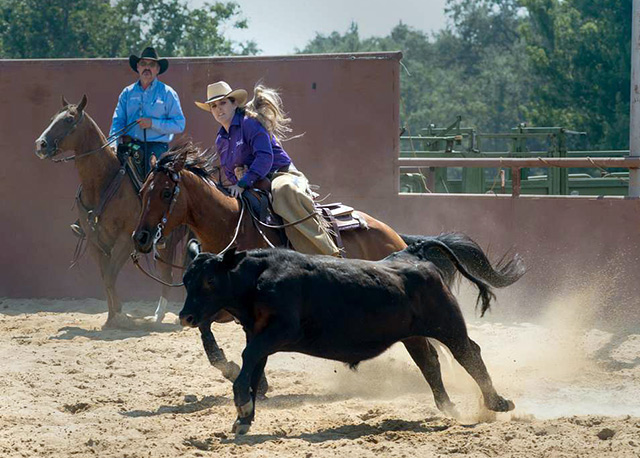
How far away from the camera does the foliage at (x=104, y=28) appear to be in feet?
93.4

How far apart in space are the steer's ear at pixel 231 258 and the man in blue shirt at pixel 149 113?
4.55 metres

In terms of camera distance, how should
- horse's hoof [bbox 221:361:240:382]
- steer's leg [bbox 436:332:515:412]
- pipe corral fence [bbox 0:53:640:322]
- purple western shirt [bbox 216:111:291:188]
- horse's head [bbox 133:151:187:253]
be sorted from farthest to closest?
1. pipe corral fence [bbox 0:53:640:322]
2. purple western shirt [bbox 216:111:291:188]
3. horse's head [bbox 133:151:187:253]
4. horse's hoof [bbox 221:361:240:382]
5. steer's leg [bbox 436:332:515:412]

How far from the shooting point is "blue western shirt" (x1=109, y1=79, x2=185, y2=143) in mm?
10172

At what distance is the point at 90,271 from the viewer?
38.2 feet

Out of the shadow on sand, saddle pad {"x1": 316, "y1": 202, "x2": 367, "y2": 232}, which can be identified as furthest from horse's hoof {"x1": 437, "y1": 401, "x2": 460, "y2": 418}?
the shadow on sand

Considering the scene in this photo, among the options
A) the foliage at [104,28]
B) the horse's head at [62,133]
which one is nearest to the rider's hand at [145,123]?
the horse's head at [62,133]

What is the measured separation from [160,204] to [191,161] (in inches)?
20.9

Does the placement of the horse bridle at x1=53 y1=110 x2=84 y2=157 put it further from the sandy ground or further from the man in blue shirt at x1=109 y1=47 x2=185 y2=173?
the sandy ground

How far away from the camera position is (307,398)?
709cm

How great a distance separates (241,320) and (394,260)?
109cm

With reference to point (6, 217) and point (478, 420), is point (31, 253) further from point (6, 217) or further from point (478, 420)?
point (478, 420)

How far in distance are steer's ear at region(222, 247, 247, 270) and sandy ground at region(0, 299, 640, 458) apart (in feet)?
3.07

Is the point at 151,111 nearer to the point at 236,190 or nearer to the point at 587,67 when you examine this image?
the point at 236,190

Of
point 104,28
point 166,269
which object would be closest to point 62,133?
point 166,269
